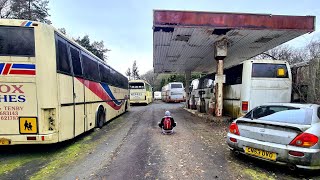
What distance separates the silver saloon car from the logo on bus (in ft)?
17.0

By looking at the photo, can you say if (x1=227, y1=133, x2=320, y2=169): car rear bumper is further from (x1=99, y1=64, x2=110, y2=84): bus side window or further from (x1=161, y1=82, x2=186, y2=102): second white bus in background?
(x1=161, y1=82, x2=186, y2=102): second white bus in background

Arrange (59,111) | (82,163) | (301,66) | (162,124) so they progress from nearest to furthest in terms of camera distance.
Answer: (82,163)
(59,111)
(162,124)
(301,66)

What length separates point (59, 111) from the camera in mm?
5840

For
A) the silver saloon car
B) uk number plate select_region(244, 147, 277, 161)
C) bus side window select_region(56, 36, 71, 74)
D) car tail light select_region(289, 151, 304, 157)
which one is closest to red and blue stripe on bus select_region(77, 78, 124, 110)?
bus side window select_region(56, 36, 71, 74)

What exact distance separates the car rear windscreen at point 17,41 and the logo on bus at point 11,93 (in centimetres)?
78

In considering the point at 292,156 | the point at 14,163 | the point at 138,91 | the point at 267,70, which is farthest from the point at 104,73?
the point at 138,91

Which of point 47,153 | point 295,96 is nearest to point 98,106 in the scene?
point 47,153

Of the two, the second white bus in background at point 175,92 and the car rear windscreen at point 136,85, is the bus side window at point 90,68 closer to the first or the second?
the car rear windscreen at point 136,85

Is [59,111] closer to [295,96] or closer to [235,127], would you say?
[235,127]

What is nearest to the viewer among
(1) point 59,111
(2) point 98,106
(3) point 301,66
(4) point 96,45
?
(1) point 59,111

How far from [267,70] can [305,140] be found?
21.3 feet

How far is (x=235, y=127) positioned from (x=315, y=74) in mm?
6431

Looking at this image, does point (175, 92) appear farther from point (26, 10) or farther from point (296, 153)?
point (296, 153)

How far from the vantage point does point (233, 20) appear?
33.9 feet
